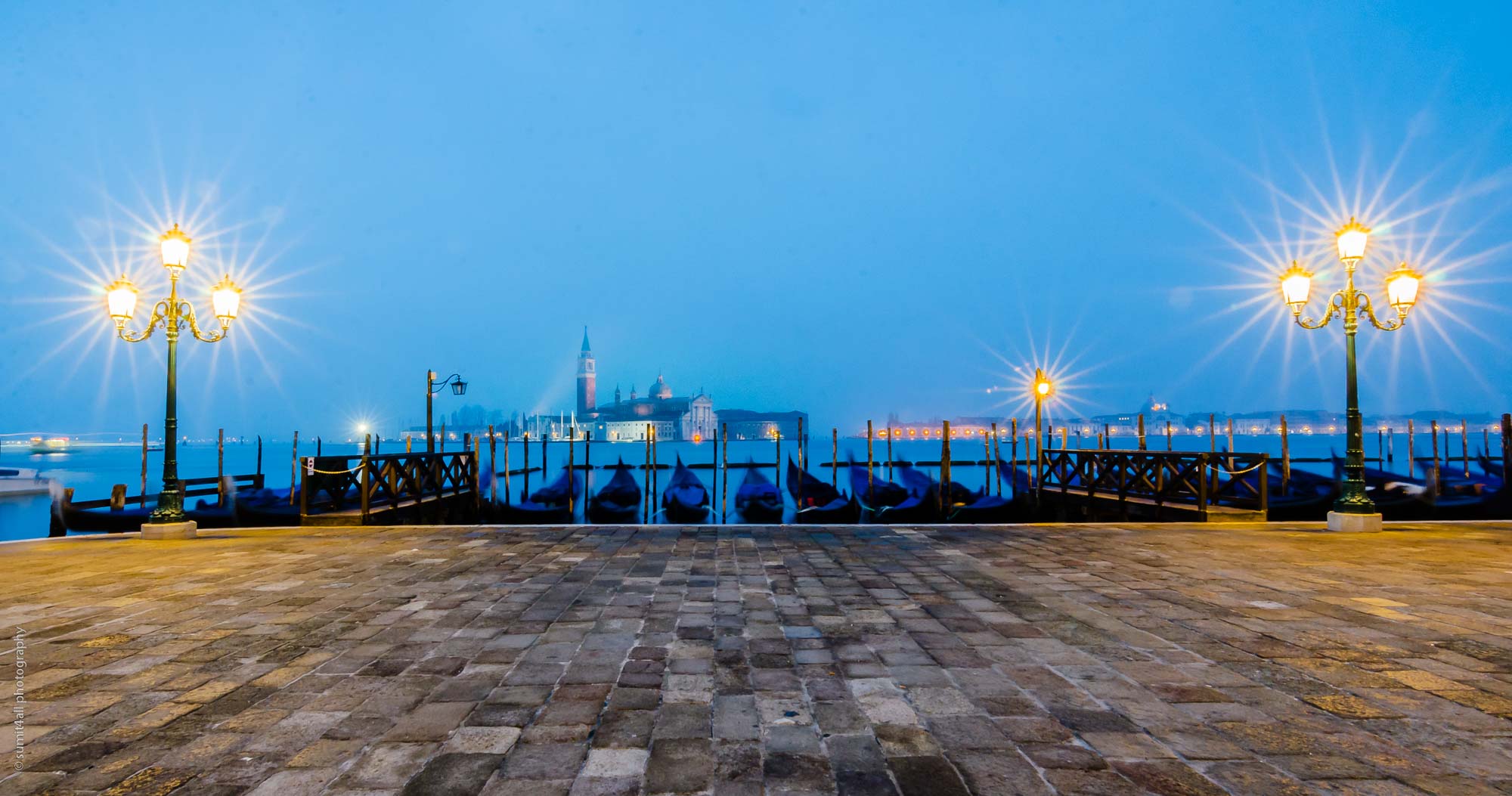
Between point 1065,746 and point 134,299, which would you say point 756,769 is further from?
point 134,299

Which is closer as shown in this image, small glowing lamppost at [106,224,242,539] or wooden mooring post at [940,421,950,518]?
small glowing lamppost at [106,224,242,539]

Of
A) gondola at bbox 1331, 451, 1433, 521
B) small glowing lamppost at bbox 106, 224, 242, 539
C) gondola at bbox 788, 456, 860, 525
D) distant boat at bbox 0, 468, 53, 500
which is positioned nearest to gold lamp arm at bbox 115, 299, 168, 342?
small glowing lamppost at bbox 106, 224, 242, 539

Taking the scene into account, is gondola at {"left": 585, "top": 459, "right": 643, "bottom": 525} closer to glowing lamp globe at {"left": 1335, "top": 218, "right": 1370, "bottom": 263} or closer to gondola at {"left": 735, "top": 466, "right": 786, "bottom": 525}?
gondola at {"left": 735, "top": 466, "right": 786, "bottom": 525}

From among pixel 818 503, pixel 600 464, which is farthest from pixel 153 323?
pixel 600 464

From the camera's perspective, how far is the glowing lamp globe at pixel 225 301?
8.30 meters

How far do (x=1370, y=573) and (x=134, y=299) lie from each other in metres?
13.0

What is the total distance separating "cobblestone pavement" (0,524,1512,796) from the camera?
2.17 m

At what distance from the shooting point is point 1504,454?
1759cm

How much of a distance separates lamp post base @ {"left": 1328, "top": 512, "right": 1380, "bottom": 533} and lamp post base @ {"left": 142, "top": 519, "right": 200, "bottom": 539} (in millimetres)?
13028

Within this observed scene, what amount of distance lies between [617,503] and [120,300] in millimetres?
11030

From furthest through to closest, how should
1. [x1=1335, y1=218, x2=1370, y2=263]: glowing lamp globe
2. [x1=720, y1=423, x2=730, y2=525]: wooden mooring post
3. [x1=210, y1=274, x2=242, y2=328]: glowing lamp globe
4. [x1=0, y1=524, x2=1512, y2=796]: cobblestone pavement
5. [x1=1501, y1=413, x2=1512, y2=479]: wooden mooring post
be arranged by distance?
[x1=1501, y1=413, x2=1512, y2=479]: wooden mooring post → [x1=720, y1=423, x2=730, y2=525]: wooden mooring post → [x1=210, y1=274, x2=242, y2=328]: glowing lamp globe → [x1=1335, y1=218, x2=1370, y2=263]: glowing lamp globe → [x1=0, y1=524, x2=1512, y2=796]: cobblestone pavement

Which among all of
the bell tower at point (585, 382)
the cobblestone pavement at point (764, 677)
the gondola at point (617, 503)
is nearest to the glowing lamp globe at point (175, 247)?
the cobblestone pavement at point (764, 677)

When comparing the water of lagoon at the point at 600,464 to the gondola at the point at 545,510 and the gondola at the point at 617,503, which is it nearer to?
the gondola at the point at 617,503

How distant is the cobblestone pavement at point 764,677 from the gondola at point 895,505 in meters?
9.57
